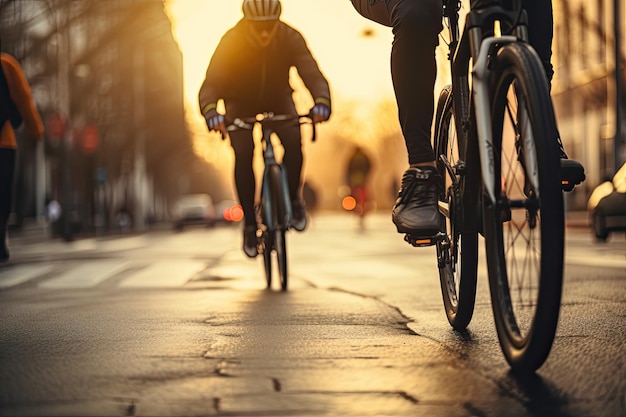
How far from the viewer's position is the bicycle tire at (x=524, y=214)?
10.5 ft

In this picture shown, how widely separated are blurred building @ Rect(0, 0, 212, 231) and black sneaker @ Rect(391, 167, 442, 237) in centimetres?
2069

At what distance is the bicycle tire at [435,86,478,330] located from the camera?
4.36 meters

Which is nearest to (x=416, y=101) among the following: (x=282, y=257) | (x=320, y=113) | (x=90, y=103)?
(x=282, y=257)

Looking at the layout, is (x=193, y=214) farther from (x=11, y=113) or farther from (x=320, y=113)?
(x=320, y=113)

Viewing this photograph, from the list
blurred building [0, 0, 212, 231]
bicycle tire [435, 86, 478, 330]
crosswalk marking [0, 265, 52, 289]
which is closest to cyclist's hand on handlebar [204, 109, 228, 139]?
crosswalk marking [0, 265, 52, 289]

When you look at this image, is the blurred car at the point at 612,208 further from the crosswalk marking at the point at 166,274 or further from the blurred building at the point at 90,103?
the blurred building at the point at 90,103

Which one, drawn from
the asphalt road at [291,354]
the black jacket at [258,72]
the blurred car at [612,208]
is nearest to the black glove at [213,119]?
the black jacket at [258,72]

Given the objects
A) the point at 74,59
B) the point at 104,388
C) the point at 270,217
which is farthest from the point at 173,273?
the point at 74,59

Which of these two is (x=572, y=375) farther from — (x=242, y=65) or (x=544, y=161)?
(x=242, y=65)

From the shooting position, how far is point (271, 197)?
8.12 m

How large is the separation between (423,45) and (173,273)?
5.14 m

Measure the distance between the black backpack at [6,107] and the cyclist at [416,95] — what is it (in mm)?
5803

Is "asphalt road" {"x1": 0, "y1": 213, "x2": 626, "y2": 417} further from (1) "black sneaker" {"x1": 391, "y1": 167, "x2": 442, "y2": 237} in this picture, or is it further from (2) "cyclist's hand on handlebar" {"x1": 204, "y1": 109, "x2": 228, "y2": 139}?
(2) "cyclist's hand on handlebar" {"x1": 204, "y1": 109, "x2": 228, "y2": 139}

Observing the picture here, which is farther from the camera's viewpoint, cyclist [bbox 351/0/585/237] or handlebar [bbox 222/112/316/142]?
handlebar [bbox 222/112/316/142]
